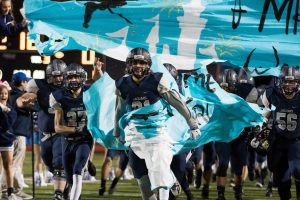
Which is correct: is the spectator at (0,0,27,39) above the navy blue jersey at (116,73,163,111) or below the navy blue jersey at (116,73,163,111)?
above

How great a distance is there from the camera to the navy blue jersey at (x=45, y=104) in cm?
1376

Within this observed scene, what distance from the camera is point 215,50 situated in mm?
13344

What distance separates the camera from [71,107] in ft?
42.2

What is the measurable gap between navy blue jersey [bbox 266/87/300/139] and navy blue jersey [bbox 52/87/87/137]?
7.36ft

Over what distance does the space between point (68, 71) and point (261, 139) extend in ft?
7.85

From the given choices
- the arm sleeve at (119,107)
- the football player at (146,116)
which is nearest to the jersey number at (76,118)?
the arm sleeve at (119,107)

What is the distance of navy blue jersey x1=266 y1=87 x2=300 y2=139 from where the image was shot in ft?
41.9

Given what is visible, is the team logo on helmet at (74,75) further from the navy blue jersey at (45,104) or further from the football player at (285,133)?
the football player at (285,133)

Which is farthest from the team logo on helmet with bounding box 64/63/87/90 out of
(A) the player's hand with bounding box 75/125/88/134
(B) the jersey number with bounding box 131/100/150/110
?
(B) the jersey number with bounding box 131/100/150/110

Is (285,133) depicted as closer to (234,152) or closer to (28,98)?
(234,152)

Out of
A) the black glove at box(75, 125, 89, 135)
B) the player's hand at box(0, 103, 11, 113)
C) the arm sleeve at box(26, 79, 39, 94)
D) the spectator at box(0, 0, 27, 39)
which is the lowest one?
the player's hand at box(0, 103, 11, 113)

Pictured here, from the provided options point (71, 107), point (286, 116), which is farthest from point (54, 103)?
point (286, 116)

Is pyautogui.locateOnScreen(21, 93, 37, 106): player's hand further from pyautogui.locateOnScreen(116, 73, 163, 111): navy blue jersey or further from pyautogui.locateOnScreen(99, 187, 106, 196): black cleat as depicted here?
pyautogui.locateOnScreen(116, 73, 163, 111): navy blue jersey

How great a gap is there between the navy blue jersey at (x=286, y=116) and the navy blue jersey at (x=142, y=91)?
2132 millimetres
